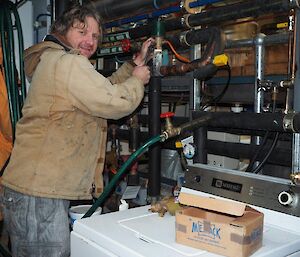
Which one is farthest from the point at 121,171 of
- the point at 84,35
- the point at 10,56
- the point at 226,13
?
→ the point at 10,56

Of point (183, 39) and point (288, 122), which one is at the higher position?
point (183, 39)

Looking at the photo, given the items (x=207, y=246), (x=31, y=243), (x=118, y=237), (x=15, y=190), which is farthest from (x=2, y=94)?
(x=207, y=246)

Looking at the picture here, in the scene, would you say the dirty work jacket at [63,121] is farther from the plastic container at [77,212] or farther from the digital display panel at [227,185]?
the digital display panel at [227,185]

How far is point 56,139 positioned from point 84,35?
511 mm

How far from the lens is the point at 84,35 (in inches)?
72.2

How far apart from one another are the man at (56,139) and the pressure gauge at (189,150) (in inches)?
11.4

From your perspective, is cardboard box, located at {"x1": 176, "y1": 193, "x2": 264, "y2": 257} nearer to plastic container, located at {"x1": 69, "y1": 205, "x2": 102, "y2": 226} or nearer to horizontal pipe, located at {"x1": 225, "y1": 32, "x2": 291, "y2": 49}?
horizontal pipe, located at {"x1": 225, "y1": 32, "x2": 291, "y2": 49}

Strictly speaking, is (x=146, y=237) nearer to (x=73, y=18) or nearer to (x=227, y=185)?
(x=227, y=185)

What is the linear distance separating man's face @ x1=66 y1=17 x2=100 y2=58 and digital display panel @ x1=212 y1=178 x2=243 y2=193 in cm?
89

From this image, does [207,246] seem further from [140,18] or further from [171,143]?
[140,18]

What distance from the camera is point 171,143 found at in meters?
2.04

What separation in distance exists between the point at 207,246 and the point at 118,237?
283 mm

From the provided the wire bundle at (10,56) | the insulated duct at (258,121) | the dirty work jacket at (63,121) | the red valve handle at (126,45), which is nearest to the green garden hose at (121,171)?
the dirty work jacket at (63,121)

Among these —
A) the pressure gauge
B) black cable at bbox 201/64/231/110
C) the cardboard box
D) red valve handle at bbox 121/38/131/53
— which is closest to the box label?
the cardboard box
